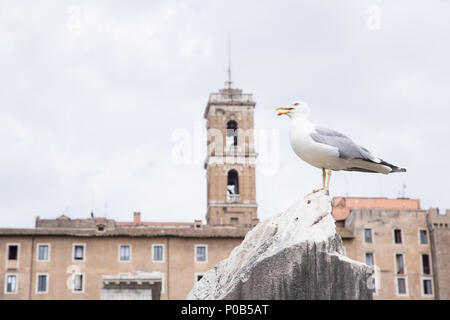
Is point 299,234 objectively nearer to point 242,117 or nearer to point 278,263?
point 278,263

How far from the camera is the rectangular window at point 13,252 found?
71062mm

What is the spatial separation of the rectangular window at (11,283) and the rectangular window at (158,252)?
10504 millimetres

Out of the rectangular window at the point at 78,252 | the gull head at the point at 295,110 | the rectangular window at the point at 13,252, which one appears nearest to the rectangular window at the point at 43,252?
the rectangular window at the point at 13,252

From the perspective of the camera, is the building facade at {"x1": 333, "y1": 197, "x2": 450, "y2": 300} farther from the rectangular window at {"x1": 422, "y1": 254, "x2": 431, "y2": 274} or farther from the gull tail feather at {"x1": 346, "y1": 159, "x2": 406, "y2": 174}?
the gull tail feather at {"x1": 346, "y1": 159, "x2": 406, "y2": 174}

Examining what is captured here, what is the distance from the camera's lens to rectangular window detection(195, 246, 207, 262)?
71750 millimetres

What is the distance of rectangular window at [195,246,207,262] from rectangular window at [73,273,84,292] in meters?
8.77

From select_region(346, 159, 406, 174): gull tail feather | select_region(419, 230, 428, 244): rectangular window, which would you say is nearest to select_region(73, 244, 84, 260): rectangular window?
select_region(419, 230, 428, 244): rectangular window

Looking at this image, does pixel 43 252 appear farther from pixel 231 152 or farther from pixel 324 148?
pixel 324 148

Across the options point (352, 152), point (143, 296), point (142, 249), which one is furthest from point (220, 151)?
point (352, 152)

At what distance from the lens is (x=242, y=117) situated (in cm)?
9812

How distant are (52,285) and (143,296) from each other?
28.7 meters

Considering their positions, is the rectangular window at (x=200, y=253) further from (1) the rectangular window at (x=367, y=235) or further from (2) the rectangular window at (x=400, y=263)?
(2) the rectangular window at (x=400, y=263)

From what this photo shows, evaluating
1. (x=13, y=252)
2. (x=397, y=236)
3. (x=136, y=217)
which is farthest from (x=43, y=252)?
(x=397, y=236)
